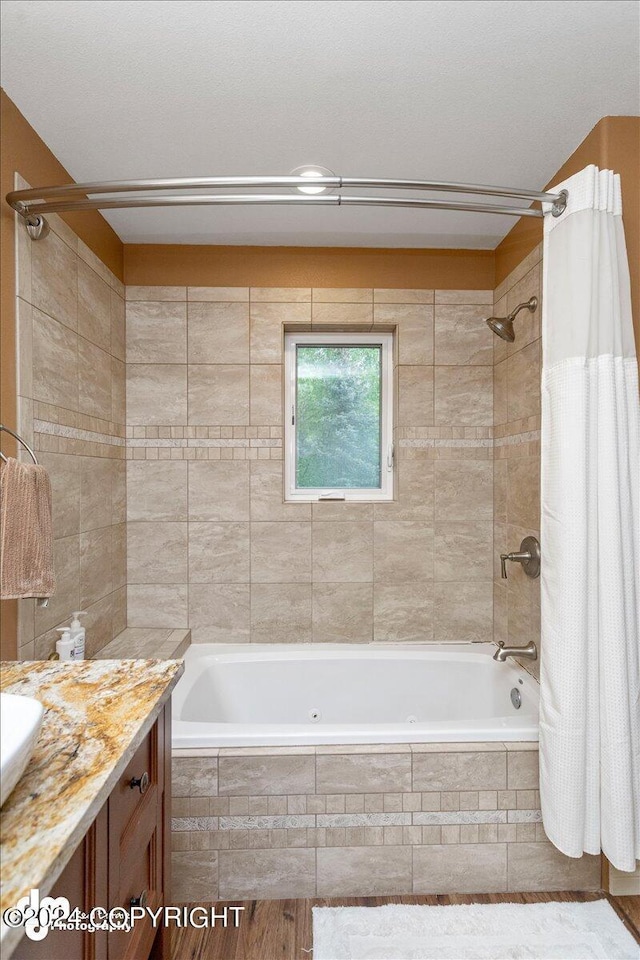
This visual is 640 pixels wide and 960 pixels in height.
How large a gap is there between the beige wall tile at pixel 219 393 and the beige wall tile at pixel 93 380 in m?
0.41

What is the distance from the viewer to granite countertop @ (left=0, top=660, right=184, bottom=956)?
62 centimetres

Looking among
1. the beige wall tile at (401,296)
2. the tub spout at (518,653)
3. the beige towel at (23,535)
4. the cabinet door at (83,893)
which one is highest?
the beige wall tile at (401,296)

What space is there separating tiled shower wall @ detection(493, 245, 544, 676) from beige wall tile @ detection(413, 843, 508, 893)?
0.72 m

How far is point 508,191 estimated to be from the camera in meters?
1.55

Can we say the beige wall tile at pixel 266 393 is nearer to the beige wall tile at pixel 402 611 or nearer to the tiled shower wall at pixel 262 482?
the tiled shower wall at pixel 262 482

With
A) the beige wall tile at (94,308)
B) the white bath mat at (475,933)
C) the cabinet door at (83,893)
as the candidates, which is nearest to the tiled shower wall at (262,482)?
the beige wall tile at (94,308)

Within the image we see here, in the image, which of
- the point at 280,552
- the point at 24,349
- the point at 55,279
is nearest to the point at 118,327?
the point at 55,279

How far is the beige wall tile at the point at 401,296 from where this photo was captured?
2.71 meters

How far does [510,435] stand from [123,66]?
1.98 meters

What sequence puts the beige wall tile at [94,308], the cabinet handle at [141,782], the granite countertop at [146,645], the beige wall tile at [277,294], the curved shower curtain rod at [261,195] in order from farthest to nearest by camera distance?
the beige wall tile at [277,294]
the granite countertop at [146,645]
the beige wall tile at [94,308]
the curved shower curtain rod at [261,195]
the cabinet handle at [141,782]

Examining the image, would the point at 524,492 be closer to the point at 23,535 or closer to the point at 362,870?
the point at 362,870

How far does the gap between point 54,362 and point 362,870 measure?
199 cm

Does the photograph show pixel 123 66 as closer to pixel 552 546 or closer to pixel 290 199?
pixel 290 199

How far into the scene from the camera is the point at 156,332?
8.87 ft
